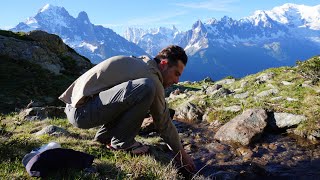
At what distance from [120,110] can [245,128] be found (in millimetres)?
6398

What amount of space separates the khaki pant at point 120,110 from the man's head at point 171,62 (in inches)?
22.6

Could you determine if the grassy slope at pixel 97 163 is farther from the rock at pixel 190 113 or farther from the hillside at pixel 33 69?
the hillside at pixel 33 69

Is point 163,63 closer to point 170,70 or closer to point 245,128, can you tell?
point 170,70

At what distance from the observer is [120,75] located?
6.89m

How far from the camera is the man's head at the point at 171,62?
272 inches

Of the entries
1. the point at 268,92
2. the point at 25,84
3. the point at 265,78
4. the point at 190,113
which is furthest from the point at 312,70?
the point at 25,84

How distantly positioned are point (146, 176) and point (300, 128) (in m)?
7.87

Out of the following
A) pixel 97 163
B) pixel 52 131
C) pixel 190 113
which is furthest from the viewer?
pixel 190 113

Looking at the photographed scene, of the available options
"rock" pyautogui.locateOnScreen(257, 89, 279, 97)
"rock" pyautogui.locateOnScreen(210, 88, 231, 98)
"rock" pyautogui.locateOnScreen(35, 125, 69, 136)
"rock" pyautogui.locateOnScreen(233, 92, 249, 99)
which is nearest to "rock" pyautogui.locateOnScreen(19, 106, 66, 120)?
"rock" pyautogui.locateOnScreen(35, 125, 69, 136)

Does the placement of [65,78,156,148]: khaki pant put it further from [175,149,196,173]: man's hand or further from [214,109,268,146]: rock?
[214,109,268,146]: rock

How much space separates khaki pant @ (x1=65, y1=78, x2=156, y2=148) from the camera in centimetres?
654

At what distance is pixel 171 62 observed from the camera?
6934 mm

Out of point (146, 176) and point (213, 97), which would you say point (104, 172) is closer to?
point (146, 176)

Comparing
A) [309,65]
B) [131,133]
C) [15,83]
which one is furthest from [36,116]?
[309,65]
